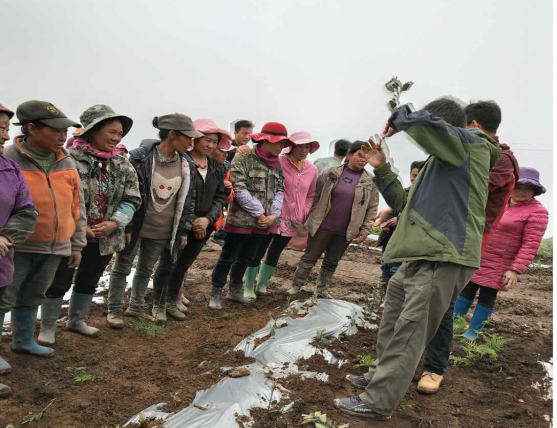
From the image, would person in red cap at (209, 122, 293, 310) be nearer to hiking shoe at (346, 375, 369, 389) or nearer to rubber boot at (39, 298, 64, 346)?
rubber boot at (39, 298, 64, 346)

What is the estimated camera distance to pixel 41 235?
3.19 metres

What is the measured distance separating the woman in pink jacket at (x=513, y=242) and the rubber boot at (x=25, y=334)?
410 cm

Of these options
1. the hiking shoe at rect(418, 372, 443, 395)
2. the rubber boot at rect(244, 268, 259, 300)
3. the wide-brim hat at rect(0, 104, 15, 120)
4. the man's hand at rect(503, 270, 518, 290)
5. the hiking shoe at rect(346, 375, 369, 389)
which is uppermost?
the wide-brim hat at rect(0, 104, 15, 120)

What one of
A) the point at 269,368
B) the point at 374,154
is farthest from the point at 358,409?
the point at 374,154

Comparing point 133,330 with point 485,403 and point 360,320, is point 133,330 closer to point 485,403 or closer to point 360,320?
point 360,320

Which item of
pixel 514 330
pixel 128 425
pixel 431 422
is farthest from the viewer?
pixel 514 330

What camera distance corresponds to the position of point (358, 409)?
2859mm

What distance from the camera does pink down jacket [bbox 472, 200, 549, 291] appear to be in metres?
4.63

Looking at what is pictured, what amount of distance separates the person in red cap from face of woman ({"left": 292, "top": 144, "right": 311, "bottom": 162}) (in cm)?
21

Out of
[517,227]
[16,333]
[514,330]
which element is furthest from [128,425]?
[514,330]

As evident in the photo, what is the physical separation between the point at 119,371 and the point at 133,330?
964 millimetres

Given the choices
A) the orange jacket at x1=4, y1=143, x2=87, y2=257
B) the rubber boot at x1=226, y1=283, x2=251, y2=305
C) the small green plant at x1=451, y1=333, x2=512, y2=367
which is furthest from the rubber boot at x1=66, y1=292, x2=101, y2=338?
the small green plant at x1=451, y1=333, x2=512, y2=367

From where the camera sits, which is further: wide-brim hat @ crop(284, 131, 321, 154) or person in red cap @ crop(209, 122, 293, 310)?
wide-brim hat @ crop(284, 131, 321, 154)

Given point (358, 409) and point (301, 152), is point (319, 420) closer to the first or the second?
point (358, 409)
